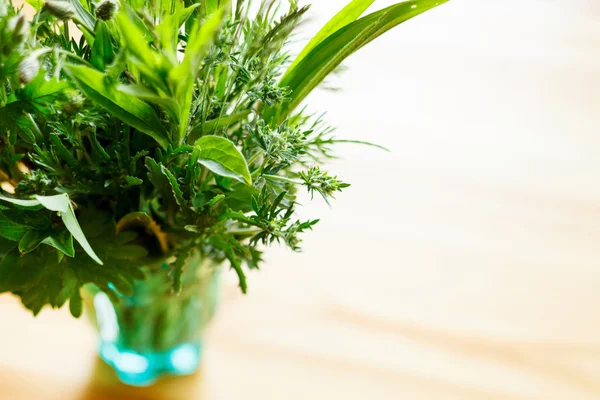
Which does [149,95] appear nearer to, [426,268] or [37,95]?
[37,95]

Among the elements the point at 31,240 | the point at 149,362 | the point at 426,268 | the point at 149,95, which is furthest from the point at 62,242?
the point at 426,268

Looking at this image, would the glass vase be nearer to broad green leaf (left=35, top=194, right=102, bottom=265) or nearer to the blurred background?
the blurred background

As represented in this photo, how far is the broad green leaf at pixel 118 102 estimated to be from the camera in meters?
0.30

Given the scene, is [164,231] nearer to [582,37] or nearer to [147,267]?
[147,267]

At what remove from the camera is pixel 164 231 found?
0.44 meters

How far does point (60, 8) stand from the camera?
1.01 feet

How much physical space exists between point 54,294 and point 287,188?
0.16 m

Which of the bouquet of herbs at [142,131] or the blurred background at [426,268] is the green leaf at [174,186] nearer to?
the bouquet of herbs at [142,131]

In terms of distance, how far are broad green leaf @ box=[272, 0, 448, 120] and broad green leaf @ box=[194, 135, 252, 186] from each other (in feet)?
0.21

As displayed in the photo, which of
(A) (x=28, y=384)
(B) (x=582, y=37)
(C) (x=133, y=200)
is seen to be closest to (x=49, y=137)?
(C) (x=133, y=200)

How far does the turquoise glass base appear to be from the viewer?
0.62 metres

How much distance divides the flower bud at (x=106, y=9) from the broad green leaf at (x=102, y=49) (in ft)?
0.06

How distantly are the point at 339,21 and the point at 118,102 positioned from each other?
139 millimetres

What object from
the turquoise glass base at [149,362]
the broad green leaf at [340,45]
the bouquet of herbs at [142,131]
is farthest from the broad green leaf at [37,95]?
the turquoise glass base at [149,362]
